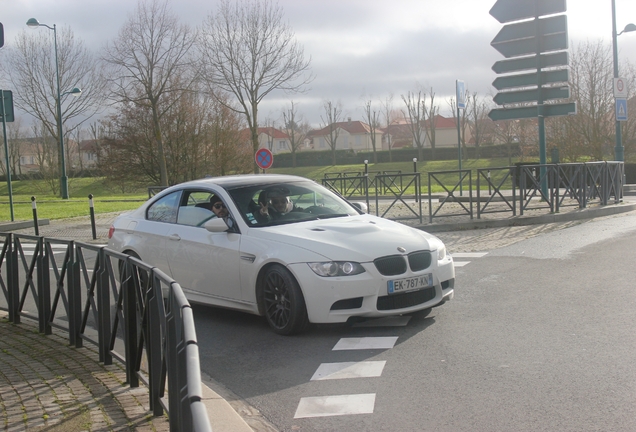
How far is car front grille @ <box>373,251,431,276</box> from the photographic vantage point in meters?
6.55

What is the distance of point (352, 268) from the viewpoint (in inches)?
254

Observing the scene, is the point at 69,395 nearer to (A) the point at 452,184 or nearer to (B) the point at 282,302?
(B) the point at 282,302

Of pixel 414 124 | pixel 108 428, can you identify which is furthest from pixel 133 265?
pixel 414 124

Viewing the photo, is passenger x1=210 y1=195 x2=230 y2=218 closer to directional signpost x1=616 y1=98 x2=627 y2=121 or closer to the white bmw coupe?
the white bmw coupe

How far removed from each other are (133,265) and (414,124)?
101m

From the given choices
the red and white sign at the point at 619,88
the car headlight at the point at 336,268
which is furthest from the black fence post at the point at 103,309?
the red and white sign at the point at 619,88

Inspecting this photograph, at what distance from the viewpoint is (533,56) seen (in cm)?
2008

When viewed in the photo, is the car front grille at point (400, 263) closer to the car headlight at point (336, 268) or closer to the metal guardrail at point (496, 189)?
the car headlight at point (336, 268)

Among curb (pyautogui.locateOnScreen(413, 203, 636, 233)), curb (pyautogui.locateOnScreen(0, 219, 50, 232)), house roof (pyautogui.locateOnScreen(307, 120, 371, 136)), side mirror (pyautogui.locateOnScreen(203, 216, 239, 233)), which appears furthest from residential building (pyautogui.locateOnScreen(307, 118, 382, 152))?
side mirror (pyautogui.locateOnScreen(203, 216, 239, 233))

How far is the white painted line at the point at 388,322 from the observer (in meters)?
7.00

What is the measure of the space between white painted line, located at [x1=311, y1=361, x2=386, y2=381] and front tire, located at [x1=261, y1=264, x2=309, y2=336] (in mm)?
859

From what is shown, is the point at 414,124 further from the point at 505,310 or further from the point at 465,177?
the point at 505,310

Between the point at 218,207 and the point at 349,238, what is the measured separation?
1.77 metres

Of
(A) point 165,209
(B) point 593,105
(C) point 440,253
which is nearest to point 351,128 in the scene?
(B) point 593,105
